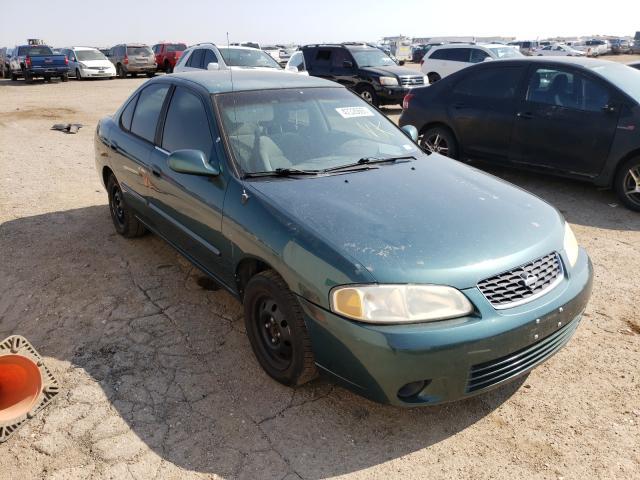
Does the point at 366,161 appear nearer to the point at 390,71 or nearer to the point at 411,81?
the point at 411,81

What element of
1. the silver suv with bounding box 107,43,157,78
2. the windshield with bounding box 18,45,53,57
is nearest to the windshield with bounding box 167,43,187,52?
the silver suv with bounding box 107,43,157,78

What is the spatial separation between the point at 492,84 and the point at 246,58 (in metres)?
7.58

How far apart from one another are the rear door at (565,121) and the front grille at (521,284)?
3.95 m

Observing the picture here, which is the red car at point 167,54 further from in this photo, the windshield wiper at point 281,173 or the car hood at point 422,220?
the car hood at point 422,220

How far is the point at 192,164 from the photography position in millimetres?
3150

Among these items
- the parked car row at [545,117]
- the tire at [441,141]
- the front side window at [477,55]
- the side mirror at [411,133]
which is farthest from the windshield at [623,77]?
the front side window at [477,55]

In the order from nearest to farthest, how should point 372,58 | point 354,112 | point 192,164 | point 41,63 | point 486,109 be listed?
point 192,164 → point 354,112 → point 486,109 → point 372,58 → point 41,63

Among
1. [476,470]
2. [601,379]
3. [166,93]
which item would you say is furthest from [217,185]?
[601,379]

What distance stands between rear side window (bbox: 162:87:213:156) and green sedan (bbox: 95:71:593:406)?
0.05 feet

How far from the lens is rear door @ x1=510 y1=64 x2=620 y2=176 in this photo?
5.91 m

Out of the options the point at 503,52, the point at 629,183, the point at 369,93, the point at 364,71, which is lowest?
the point at 629,183

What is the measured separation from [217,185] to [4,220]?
142 inches

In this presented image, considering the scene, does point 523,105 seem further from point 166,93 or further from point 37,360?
point 37,360

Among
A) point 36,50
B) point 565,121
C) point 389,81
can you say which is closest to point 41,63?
point 36,50
